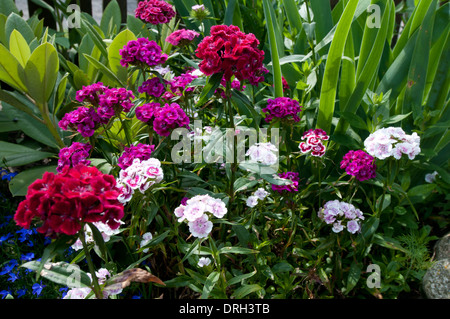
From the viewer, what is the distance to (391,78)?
6.89 feet

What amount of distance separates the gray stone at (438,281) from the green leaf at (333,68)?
748 mm

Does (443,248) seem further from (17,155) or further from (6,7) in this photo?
(6,7)

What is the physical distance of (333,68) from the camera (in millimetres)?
2012

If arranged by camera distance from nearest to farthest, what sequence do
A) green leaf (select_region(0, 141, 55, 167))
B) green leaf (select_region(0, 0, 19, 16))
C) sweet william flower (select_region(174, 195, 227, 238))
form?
sweet william flower (select_region(174, 195, 227, 238))
green leaf (select_region(0, 141, 55, 167))
green leaf (select_region(0, 0, 19, 16))

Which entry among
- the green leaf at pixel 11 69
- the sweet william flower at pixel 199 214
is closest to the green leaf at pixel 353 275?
the sweet william flower at pixel 199 214

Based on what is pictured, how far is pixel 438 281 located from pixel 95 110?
150 cm

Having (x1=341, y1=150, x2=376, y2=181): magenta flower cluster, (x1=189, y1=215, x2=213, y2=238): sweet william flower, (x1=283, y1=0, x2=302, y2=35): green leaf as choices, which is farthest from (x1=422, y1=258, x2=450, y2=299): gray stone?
(x1=283, y1=0, x2=302, y2=35): green leaf

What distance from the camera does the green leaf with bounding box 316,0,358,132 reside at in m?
1.92

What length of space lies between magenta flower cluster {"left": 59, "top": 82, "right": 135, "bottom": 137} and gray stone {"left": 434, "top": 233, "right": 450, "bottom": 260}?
1.53 meters

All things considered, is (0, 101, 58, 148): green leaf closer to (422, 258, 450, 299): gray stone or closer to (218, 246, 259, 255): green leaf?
(218, 246, 259, 255): green leaf

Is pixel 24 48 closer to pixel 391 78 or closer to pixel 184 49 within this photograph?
pixel 184 49

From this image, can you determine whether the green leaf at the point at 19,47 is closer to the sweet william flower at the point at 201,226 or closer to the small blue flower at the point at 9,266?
the small blue flower at the point at 9,266

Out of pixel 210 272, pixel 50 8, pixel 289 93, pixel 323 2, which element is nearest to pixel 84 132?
pixel 210 272

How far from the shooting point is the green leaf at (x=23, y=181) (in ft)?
6.81
